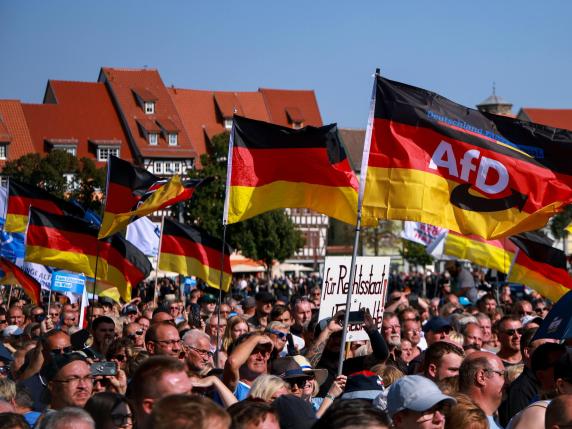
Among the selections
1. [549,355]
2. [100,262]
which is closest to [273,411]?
[549,355]

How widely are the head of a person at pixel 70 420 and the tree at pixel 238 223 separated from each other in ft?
219

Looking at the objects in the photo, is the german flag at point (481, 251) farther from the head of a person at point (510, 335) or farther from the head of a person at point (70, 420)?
the head of a person at point (70, 420)

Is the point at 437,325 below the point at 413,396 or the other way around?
below

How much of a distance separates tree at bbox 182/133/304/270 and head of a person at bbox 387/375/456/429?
6702cm

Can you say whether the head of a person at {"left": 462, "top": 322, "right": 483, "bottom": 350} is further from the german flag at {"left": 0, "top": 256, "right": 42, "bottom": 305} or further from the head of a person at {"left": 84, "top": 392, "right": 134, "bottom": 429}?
the german flag at {"left": 0, "top": 256, "right": 42, "bottom": 305}

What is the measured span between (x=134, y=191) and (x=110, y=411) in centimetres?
978

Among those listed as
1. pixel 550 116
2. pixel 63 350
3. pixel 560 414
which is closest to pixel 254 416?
pixel 560 414

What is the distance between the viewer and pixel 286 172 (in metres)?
11.1

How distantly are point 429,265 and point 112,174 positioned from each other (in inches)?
3147

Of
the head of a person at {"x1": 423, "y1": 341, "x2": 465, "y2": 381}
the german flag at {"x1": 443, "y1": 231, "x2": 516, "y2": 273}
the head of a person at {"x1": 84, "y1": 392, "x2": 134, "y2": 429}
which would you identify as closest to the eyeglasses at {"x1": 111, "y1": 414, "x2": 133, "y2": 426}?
the head of a person at {"x1": 84, "y1": 392, "x2": 134, "y2": 429}

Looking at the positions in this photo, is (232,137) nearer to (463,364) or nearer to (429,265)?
(463,364)

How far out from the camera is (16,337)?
12320 mm

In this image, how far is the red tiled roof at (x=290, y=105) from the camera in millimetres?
99125

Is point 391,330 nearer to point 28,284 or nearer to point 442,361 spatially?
point 442,361
